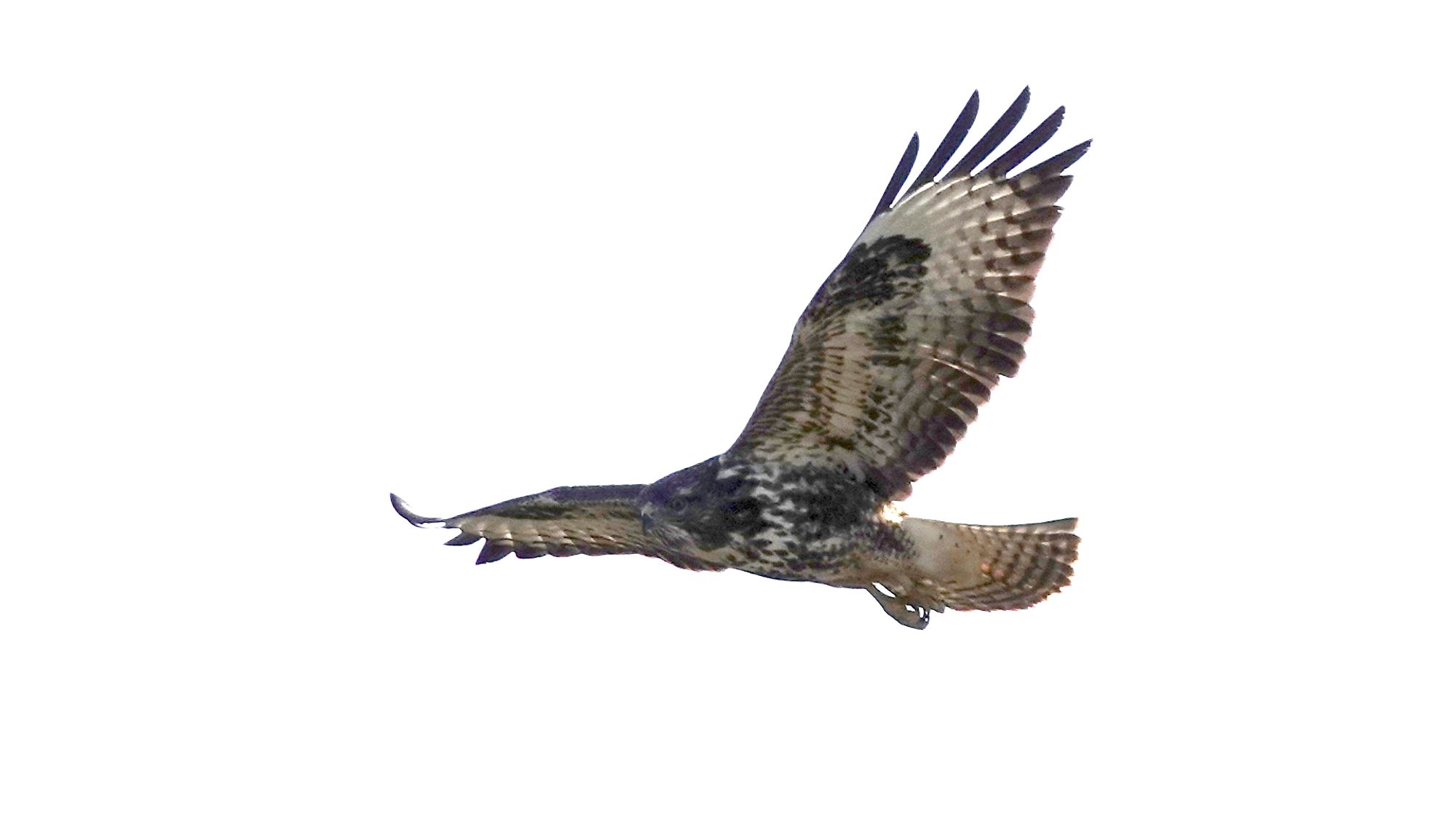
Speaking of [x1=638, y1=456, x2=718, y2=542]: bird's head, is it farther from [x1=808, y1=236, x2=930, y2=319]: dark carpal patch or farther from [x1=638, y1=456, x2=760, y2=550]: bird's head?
[x1=808, y1=236, x2=930, y2=319]: dark carpal patch

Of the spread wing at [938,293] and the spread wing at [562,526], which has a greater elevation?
the spread wing at [938,293]

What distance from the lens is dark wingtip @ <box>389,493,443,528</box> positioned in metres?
11.6

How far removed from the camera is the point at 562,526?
450 inches

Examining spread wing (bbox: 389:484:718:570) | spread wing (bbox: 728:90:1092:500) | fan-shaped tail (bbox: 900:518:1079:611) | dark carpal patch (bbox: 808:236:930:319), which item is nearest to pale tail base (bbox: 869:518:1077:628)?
fan-shaped tail (bbox: 900:518:1079:611)

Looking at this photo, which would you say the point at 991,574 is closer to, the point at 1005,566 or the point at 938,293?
the point at 1005,566

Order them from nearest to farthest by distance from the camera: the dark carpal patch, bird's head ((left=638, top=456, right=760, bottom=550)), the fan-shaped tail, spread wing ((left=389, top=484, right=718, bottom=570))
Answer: the dark carpal patch
bird's head ((left=638, top=456, right=760, bottom=550))
the fan-shaped tail
spread wing ((left=389, top=484, right=718, bottom=570))

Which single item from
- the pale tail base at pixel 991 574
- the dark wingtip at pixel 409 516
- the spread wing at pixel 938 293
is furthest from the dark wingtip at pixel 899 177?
the dark wingtip at pixel 409 516

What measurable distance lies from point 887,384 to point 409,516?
8.44 ft

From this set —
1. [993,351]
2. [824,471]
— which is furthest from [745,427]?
[993,351]

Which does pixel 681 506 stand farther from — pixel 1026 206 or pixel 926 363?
pixel 1026 206

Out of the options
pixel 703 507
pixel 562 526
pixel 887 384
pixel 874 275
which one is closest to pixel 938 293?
pixel 874 275

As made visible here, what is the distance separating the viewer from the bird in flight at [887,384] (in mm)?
10094

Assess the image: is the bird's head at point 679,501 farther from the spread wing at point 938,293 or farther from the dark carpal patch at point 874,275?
the dark carpal patch at point 874,275

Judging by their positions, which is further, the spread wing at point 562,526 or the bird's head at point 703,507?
the spread wing at point 562,526
